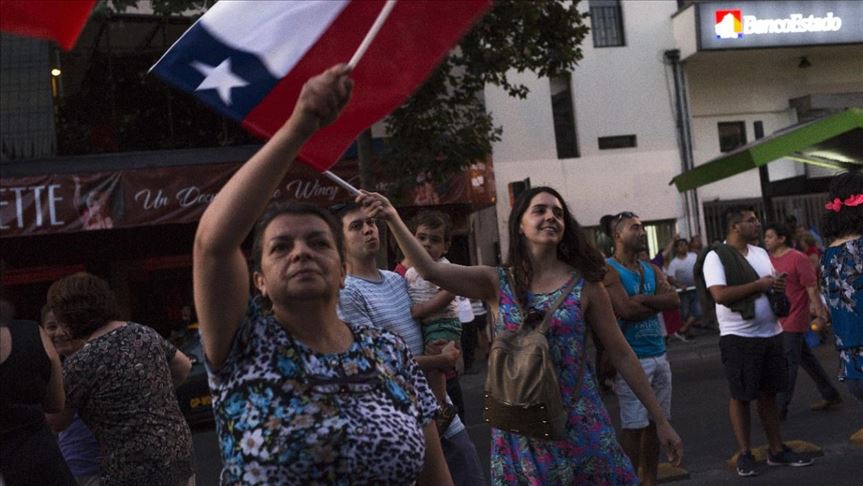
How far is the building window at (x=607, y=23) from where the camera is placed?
65.6ft

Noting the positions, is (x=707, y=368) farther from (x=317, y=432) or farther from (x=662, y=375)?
(x=317, y=432)

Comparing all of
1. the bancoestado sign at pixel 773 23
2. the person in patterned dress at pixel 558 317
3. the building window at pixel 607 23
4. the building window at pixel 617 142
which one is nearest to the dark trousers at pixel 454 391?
the person in patterned dress at pixel 558 317

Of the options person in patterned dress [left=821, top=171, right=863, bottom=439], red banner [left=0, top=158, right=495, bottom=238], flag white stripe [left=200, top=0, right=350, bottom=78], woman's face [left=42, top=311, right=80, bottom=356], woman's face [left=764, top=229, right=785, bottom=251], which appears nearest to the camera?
flag white stripe [left=200, top=0, right=350, bottom=78]

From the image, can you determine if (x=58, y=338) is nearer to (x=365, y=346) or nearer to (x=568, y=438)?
(x=568, y=438)

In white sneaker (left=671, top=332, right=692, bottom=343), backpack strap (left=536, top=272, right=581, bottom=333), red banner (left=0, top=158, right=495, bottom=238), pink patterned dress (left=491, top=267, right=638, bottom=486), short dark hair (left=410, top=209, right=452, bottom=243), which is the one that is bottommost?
white sneaker (left=671, top=332, right=692, bottom=343)

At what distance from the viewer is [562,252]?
417cm

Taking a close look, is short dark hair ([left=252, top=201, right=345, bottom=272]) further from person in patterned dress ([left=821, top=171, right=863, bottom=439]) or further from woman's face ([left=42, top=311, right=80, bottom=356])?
person in patterned dress ([left=821, top=171, right=863, bottom=439])

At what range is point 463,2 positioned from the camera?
3088 millimetres

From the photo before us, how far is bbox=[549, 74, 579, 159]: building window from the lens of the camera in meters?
19.8

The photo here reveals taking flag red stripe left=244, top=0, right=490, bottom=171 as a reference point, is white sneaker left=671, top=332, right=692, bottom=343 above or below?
below

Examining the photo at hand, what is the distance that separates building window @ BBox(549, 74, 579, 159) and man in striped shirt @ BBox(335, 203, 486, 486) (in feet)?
50.8

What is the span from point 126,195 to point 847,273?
12697mm

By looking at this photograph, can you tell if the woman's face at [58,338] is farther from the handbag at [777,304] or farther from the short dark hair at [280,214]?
the handbag at [777,304]

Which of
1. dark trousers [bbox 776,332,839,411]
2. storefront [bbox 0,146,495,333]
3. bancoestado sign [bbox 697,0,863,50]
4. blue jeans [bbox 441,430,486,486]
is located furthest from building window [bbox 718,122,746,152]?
blue jeans [bbox 441,430,486,486]
